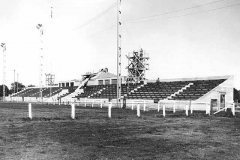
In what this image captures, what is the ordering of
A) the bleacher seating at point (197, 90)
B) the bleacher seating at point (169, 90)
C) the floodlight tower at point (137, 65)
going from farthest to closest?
the floodlight tower at point (137, 65) → the bleacher seating at point (169, 90) → the bleacher seating at point (197, 90)

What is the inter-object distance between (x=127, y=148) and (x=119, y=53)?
23639 mm

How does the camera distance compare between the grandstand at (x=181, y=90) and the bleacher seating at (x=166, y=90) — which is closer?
the grandstand at (x=181, y=90)

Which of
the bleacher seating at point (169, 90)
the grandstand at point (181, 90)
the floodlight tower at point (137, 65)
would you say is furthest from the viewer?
the floodlight tower at point (137, 65)

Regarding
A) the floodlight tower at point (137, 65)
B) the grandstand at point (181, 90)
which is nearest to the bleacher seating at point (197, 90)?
the grandstand at point (181, 90)

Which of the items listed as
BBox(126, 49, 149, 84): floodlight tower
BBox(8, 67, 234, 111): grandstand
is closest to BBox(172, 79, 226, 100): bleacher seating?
BBox(8, 67, 234, 111): grandstand

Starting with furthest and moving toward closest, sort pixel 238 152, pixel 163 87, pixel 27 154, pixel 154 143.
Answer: pixel 163 87, pixel 154 143, pixel 238 152, pixel 27 154

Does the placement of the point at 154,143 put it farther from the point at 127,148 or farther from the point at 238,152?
the point at 238,152

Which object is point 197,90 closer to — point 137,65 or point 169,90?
point 169,90

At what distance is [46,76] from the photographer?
97.1m

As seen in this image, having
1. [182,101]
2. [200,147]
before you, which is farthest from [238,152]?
[182,101]

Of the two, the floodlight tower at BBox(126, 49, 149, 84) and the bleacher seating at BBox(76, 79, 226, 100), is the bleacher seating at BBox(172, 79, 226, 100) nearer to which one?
the bleacher seating at BBox(76, 79, 226, 100)

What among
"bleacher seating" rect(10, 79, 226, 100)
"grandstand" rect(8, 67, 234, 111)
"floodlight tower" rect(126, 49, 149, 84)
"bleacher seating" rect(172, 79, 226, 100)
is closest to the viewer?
"grandstand" rect(8, 67, 234, 111)

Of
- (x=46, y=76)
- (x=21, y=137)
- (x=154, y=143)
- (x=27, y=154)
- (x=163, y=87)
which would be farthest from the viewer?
(x=46, y=76)

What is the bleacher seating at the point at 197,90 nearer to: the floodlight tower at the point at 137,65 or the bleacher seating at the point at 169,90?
the bleacher seating at the point at 169,90
